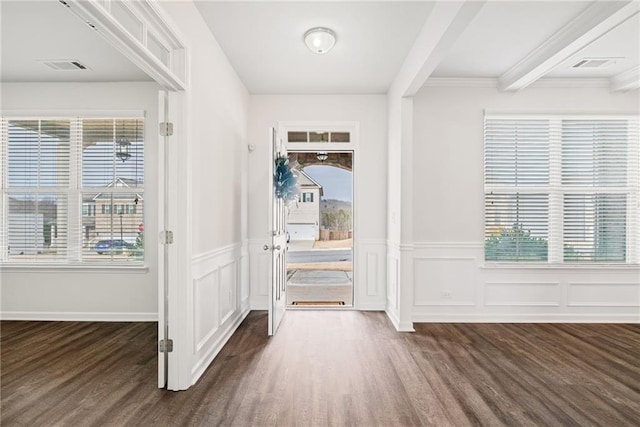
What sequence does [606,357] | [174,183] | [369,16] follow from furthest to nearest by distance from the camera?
[606,357], [369,16], [174,183]

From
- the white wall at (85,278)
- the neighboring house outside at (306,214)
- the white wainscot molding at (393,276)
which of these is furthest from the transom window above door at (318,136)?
the neighboring house outside at (306,214)

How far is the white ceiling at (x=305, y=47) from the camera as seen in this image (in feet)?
8.80

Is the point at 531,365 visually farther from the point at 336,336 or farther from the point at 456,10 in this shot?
the point at 456,10

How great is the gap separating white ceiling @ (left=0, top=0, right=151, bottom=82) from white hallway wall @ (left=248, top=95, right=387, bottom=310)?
1.53 metres

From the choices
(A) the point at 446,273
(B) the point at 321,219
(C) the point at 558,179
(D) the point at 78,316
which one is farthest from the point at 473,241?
(D) the point at 78,316

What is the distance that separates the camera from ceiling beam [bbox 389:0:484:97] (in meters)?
2.26

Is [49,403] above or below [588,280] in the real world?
below

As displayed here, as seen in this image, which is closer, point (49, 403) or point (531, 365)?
point (49, 403)

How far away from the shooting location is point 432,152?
4129mm

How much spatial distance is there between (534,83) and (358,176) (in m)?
2.32

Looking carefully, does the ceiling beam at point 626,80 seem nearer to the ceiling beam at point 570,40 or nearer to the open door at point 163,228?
the ceiling beam at point 570,40

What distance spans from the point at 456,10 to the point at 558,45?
1568 millimetres

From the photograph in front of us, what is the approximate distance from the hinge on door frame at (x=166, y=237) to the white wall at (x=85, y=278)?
178 cm

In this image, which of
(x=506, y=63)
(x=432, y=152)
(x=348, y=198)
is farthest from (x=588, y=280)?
(x=348, y=198)
